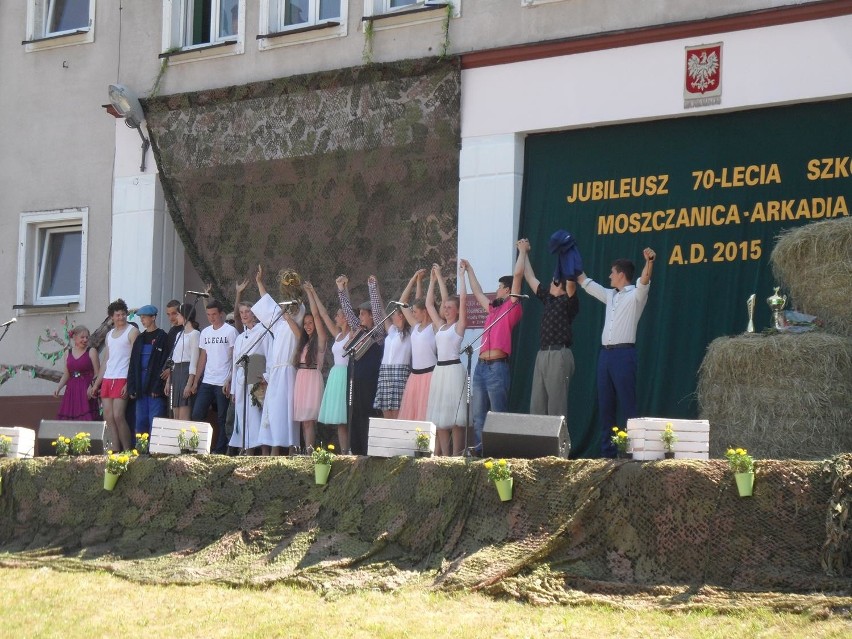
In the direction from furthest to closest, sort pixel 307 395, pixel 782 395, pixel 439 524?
pixel 307 395, pixel 782 395, pixel 439 524

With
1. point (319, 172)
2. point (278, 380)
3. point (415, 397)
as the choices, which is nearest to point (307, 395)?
point (278, 380)

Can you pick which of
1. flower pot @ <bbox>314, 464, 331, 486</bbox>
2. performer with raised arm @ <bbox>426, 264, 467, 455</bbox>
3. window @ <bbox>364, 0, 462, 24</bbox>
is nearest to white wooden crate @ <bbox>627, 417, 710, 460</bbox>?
flower pot @ <bbox>314, 464, 331, 486</bbox>

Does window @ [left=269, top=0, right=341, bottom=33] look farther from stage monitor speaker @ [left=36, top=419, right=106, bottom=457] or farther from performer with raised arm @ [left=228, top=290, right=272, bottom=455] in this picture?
stage monitor speaker @ [left=36, top=419, right=106, bottom=457]

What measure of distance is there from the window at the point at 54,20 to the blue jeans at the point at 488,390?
7427mm

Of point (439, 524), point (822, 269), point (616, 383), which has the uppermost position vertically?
point (822, 269)

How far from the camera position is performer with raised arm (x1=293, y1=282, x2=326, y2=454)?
496 inches

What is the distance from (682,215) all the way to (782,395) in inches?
110

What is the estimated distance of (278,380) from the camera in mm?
12719

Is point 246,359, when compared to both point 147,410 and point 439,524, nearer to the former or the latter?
point 147,410

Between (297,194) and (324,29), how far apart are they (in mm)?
1727

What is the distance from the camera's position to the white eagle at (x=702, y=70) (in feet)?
38.5

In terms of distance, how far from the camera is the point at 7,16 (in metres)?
16.5

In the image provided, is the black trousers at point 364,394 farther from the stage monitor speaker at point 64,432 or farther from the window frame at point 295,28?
the window frame at point 295,28

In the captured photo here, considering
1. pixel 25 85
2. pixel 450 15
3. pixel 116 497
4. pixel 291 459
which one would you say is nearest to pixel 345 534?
pixel 291 459
